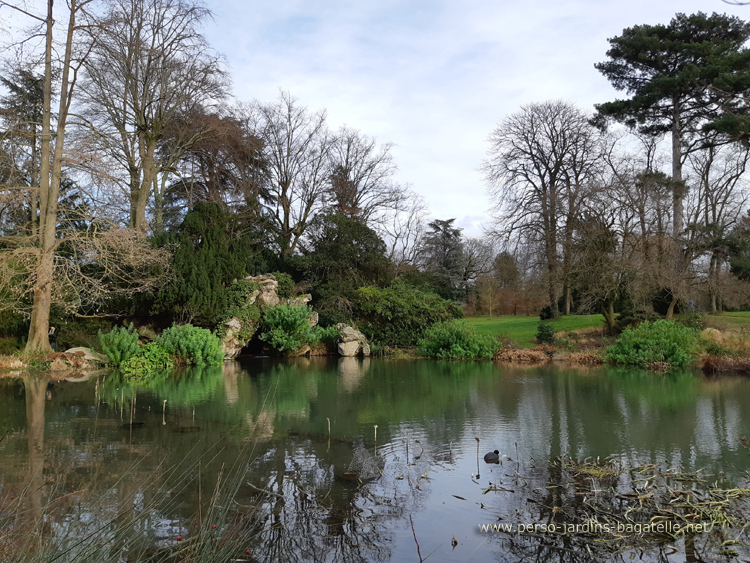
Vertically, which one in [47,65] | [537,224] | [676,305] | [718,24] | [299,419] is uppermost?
[718,24]

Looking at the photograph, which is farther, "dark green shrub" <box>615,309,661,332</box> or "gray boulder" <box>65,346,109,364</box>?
"dark green shrub" <box>615,309,661,332</box>

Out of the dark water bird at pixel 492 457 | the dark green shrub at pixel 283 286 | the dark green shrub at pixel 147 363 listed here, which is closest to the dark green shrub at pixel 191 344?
the dark green shrub at pixel 147 363

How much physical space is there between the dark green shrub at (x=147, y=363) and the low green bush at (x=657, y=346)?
14.1m

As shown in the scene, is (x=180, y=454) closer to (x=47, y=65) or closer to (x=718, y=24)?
(x=47, y=65)

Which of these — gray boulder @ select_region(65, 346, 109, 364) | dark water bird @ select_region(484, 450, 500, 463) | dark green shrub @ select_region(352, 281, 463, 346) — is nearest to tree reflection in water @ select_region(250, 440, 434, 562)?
dark water bird @ select_region(484, 450, 500, 463)

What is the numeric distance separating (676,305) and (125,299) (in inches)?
803

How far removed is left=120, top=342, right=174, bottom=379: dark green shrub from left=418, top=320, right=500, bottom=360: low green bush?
9492 millimetres

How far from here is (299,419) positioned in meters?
8.65

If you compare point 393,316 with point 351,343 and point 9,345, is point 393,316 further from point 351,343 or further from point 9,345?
point 9,345

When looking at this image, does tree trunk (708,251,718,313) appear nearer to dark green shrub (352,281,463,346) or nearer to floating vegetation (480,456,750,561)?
A: dark green shrub (352,281,463,346)

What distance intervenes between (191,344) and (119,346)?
203 centimetres

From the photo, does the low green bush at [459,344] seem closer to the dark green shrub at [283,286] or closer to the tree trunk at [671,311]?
the dark green shrub at [283,286]

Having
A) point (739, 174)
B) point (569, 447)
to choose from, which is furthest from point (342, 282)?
point (739, 174)

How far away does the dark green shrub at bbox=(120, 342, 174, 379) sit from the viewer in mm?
→ 14137
